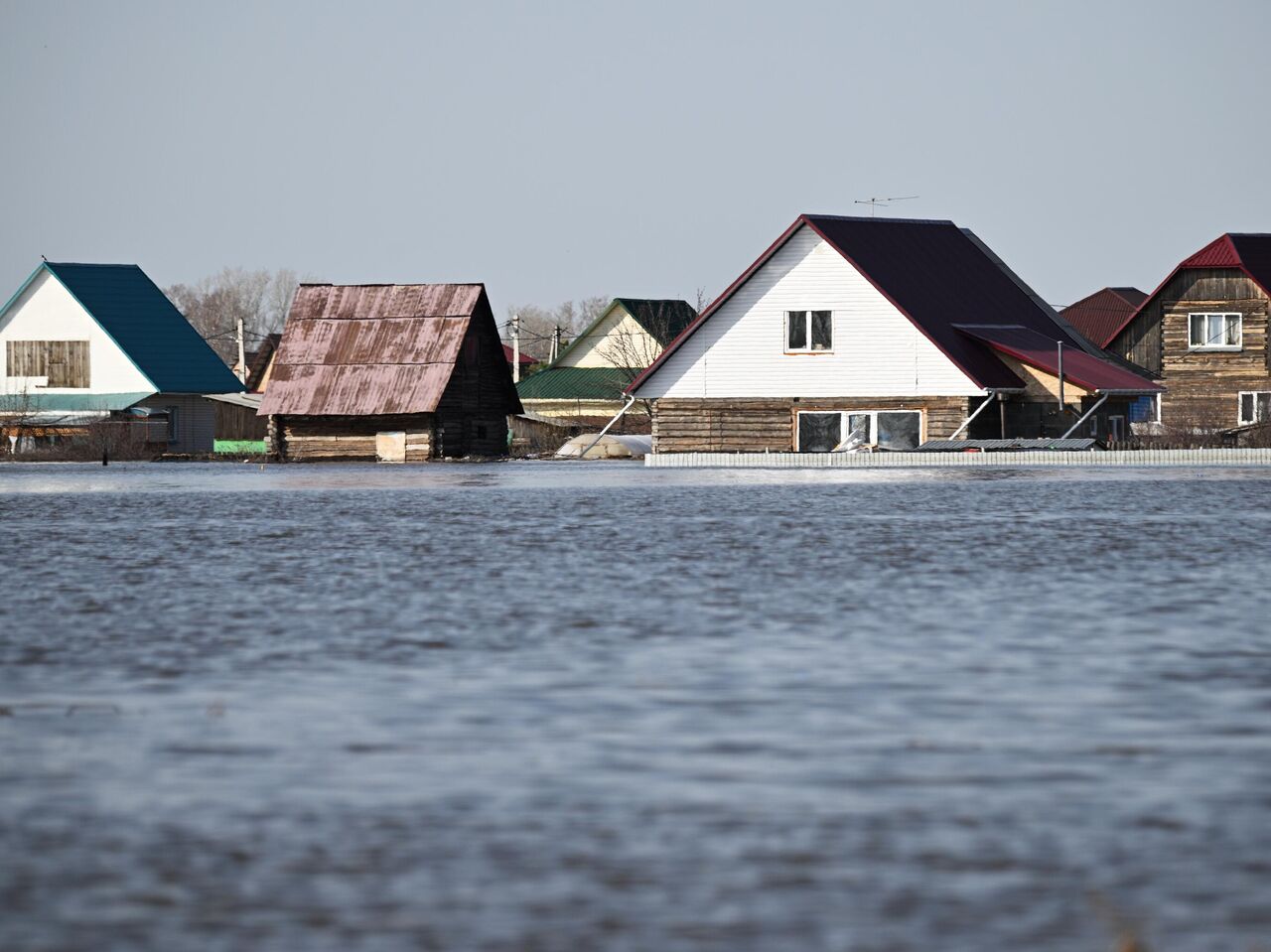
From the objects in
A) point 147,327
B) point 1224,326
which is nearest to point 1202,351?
point 1224,326

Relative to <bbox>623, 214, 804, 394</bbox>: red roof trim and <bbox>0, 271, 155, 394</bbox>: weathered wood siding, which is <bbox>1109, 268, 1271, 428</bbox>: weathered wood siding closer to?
<bbox>623, 214, 804, 394</bbox>: red roof trim

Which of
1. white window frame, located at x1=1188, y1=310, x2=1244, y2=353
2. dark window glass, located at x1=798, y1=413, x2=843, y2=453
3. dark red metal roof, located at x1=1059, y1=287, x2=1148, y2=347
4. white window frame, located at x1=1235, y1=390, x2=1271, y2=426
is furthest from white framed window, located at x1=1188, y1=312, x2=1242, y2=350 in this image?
dark red metal roof, located at x1=1059, y1=287, x2=1148, y2=347

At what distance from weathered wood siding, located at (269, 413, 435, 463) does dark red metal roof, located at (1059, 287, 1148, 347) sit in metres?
40.1

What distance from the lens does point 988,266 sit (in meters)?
60.0

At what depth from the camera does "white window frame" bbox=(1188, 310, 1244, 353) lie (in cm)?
6203

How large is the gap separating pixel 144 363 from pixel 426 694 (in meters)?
63.7

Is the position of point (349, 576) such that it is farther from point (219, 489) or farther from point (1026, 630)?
point (219, 489)

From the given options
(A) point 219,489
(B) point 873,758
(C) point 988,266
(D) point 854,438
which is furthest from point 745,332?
(B) point 873,758

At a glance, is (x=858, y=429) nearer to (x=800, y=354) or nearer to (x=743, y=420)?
(x=800, y=354)

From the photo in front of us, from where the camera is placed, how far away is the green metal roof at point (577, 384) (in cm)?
9194

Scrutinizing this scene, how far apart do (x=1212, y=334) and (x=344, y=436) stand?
84.4 ft

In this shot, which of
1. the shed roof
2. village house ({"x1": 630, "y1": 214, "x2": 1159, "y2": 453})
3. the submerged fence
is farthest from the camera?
the shed roof

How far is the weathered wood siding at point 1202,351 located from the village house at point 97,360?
30510 millimetres

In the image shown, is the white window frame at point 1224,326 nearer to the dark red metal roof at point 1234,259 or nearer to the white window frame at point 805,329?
the dark red metal roof at point 1234,259
